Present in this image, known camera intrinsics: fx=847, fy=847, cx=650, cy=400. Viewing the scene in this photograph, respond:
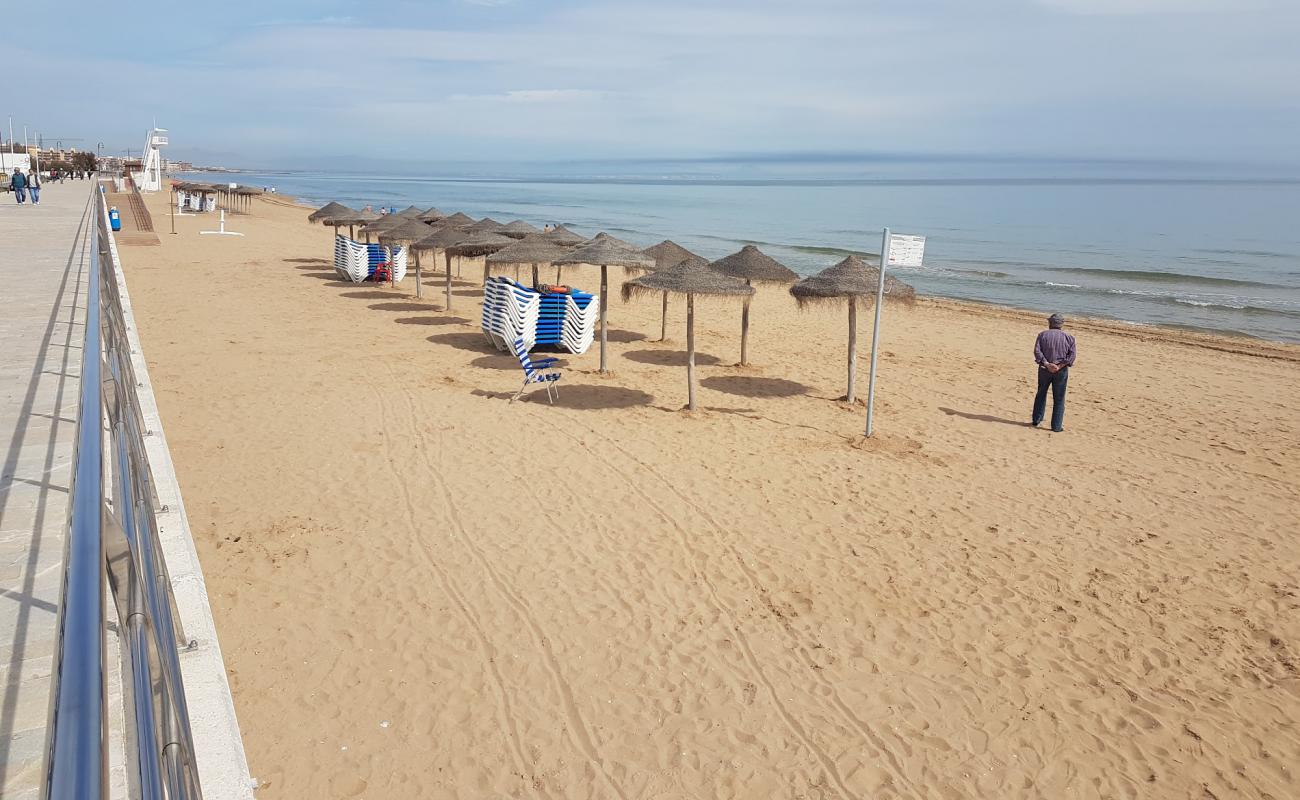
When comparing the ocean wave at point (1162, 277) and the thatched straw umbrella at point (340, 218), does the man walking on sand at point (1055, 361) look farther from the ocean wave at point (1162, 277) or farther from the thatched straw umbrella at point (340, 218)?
the ocean wave at point (1162, 277)

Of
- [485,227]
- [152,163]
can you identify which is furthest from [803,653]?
[152,163]

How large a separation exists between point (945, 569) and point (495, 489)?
3.43 meters

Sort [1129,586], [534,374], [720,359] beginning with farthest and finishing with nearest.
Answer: [720,359], [534,374], [1129,586]

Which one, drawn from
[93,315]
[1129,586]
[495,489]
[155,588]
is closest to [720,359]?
[495,489]

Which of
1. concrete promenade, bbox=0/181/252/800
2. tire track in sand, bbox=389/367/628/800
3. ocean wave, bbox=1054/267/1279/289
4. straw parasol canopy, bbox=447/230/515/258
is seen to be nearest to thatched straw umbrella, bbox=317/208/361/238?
straw parasol canopy, bbox=447/230/515/258

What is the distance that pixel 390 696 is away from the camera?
408 cm

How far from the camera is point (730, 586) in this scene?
17.8ft

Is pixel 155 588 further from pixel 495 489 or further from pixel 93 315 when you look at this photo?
pixel 495 489

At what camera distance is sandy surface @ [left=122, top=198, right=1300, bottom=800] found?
3910 millimetres

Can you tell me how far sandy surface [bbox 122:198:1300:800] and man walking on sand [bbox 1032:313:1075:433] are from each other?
431 mm

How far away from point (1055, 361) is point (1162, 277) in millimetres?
22985

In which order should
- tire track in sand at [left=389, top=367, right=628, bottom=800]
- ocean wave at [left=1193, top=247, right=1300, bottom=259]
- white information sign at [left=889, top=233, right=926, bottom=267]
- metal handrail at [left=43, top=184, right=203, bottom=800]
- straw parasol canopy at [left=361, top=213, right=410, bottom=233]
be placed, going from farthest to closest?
ocean wave at [left=1193, top=247, right=1300, bottom=259], straw parasol canopy at [left=361, top=213, right=410, bottom=233], white information sign at [left=889, top=233, right=926, bottom=267], tire track in sand at [left=389, top=367, right=628, bottom=800], metal handrail at [left=43, top=184, right=203, bottom=800]

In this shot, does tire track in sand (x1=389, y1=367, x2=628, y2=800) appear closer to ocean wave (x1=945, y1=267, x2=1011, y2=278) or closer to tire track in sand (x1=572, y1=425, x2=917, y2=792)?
tire track in sand (x1=572, y1=425, x2=917, y2=792)

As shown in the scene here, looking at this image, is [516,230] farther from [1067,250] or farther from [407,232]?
[1067,250]
